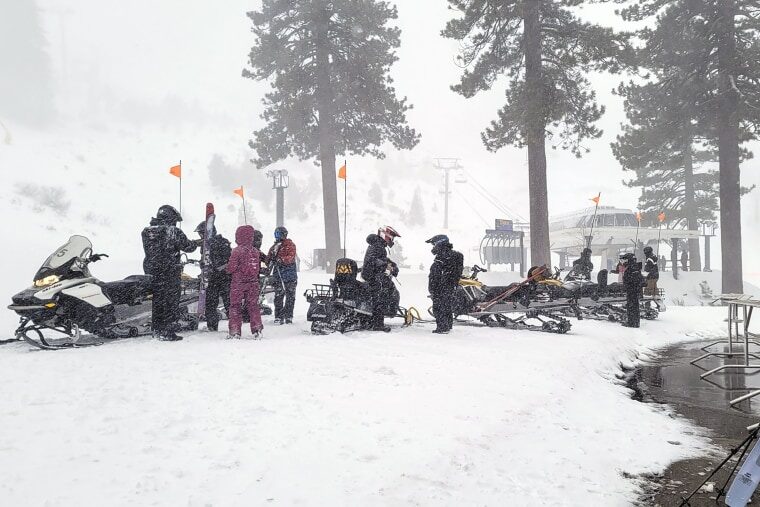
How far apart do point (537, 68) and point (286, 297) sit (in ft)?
38.4

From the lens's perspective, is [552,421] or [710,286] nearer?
[552,421]

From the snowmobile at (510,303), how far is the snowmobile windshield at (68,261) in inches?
263

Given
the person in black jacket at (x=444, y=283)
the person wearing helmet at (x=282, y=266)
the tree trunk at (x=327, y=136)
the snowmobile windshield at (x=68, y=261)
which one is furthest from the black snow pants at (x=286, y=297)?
the tree trunk at (x=327, y=136)

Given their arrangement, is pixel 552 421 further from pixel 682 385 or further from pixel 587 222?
pixel 587 222

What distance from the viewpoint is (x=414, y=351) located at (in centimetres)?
654

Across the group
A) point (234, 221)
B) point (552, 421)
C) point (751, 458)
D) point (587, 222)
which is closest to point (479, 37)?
point (552, 421)

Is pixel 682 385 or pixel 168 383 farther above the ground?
pixel 168 383

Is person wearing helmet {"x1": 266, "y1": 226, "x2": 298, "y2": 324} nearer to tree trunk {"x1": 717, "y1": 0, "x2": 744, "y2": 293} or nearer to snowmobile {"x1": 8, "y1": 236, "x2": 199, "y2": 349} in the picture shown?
snowmobile {"x1": 8, "y1": 236, "x2": 199, "y2": 349}

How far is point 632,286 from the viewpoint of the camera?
11047 millimetres

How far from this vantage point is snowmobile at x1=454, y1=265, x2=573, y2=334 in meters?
10.0

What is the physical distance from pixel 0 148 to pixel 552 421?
59.5m

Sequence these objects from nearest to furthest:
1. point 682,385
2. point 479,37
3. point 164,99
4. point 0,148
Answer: point 682,385
point 479,37
point 0,148
point 164,99

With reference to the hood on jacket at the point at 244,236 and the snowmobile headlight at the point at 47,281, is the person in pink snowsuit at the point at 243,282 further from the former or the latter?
the snowmobile headlight at the point at 47,281

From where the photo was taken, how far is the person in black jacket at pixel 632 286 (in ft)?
36.0
